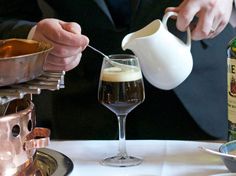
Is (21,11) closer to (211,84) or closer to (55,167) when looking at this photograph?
(211,84)

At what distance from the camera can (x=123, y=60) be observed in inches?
39.3

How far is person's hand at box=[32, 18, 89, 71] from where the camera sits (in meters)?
1.04

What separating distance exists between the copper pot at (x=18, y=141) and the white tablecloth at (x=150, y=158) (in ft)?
0.43

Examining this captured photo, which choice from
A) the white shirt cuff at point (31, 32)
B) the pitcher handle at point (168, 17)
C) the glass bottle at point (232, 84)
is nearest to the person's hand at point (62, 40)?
the white shirt cuff at point (31, 32)

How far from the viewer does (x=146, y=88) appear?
1429mm

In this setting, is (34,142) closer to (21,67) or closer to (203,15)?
(21,67)

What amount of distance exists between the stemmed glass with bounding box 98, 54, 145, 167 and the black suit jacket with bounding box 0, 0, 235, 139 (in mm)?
365

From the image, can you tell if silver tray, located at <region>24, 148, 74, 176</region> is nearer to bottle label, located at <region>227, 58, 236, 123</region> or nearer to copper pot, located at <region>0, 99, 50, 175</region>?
copper pot, located at <region>0, 99, 50, 175</region>

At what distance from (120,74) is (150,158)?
0.16 metres

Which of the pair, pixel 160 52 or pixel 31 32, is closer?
pixel 160 52

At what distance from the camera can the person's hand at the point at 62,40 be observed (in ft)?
3.41

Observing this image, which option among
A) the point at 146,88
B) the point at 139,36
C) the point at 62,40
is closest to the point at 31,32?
the point at 62,40

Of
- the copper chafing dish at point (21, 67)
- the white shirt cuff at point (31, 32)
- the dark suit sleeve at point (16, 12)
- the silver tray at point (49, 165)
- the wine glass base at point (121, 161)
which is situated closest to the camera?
the copper chafing dish at point (21, 67)

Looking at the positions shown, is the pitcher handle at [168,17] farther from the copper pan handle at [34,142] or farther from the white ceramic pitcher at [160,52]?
the copper pan handle at [34,142]
